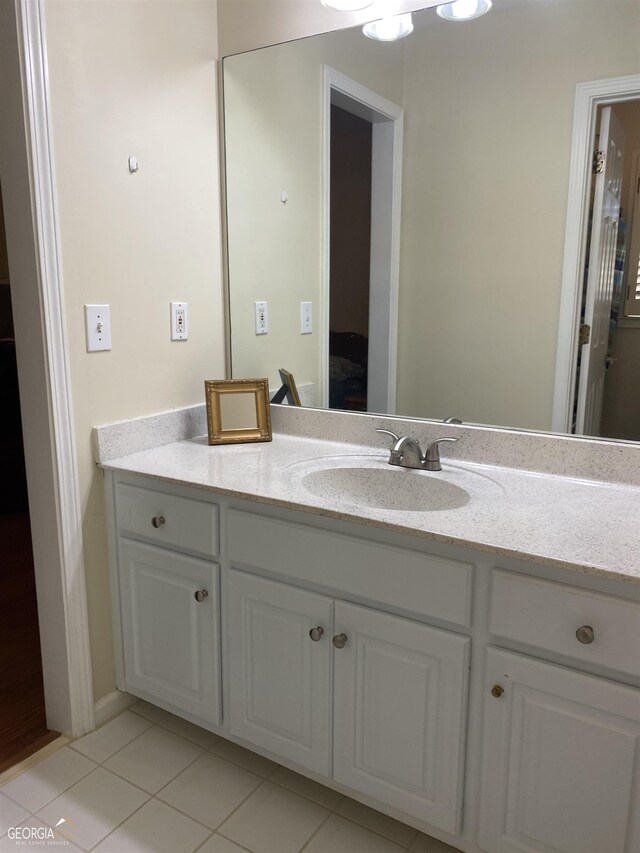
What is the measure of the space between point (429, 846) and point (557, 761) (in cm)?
47

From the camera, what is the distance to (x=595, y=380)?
1.56 meters

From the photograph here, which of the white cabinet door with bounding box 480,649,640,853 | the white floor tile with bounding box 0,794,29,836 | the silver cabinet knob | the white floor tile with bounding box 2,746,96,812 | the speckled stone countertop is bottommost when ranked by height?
the white floor tile with bounding box 0,794,29,836

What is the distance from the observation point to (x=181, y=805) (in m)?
1.57

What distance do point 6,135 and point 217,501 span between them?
3.25ft

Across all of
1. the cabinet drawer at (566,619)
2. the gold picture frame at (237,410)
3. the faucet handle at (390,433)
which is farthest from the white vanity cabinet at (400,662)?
the faucet handle at (390,433)

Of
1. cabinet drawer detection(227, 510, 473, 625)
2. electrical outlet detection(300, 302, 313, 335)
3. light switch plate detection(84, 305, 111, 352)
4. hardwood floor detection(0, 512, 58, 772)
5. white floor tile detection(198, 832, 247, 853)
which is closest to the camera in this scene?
cabinet drawer detection(227, 510, 473, 625)

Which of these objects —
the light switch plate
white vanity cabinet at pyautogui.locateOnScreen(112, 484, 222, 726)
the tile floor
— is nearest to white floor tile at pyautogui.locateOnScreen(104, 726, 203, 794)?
the tile floor

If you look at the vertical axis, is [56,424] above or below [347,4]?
below

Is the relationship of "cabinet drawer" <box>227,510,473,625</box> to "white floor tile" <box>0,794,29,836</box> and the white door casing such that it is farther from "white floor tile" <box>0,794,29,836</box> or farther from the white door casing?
"white floor tile" <box>0,794,29,836</box>

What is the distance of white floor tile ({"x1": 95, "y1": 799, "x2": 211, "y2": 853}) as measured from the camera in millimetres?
1443

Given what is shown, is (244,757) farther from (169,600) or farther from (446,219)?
(446,219)

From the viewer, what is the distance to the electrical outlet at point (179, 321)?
1907 mm

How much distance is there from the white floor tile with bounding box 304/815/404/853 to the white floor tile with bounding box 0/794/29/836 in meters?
0.68

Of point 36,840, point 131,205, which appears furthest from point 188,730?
point 131,205
